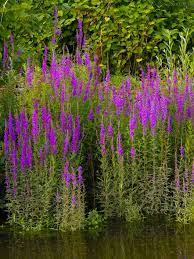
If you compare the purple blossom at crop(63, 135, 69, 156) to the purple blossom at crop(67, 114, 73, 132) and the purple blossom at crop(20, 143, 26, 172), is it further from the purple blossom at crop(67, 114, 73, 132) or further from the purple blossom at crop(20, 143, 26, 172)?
the purple blossom at crop(20, 143, 26, 172)

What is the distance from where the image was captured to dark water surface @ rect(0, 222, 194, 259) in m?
4.92

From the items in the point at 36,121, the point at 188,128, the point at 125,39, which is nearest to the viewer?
the point at 36,121

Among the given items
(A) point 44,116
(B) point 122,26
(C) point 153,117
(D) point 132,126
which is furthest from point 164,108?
(B) point 122,26

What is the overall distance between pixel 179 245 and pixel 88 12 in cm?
686

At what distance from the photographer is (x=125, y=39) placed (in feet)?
36.1

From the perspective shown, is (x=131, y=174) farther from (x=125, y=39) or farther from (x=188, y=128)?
(x=125, y=39)

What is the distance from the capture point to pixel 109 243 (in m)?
5.16

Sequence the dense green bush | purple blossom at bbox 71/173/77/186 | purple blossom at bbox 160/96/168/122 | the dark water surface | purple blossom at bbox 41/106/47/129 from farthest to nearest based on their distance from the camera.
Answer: the dense green bush → purple blossom at bbox 160/96/168/122 → purple blossom at bbox 41/106/47/129 → purple blossom at bbox 71/173/77/186 → the dark water surface

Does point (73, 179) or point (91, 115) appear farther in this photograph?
point (91, 115)

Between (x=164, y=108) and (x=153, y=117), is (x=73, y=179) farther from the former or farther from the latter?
(x=164, y=108)

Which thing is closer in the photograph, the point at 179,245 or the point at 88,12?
the point at 179,245

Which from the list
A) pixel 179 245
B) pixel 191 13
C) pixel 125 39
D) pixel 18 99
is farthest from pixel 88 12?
pixel 179 245

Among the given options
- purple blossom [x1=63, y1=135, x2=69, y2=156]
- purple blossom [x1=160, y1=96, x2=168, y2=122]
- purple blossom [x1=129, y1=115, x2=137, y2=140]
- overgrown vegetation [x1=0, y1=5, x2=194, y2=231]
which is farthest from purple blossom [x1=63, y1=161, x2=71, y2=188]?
purple blossom [x1=160, y1=96, x2=168, y2=122]

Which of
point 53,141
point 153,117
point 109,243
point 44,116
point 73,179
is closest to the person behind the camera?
point 109,243
